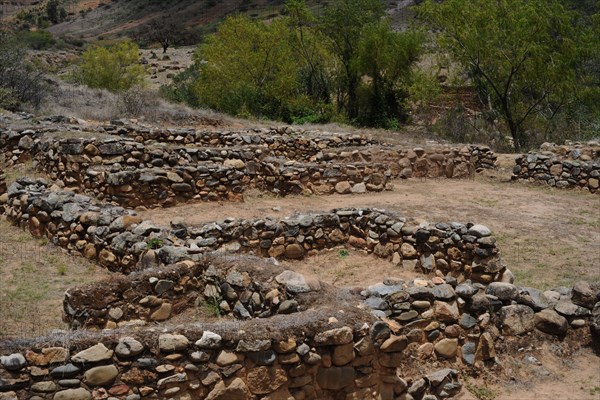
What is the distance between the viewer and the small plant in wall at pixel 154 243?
7.66 m

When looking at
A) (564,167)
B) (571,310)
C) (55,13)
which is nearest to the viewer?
(571,310)

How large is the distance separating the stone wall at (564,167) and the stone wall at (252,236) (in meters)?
8.63

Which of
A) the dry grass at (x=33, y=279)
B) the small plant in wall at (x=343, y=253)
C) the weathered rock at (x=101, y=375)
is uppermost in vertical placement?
the weathered rock at (x=101, y=375)

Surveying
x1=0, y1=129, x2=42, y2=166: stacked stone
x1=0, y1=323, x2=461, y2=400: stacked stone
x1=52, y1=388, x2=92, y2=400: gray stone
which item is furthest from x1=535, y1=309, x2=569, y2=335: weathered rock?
x1=0, y1=129, x2=42, y2=166: stacked stone

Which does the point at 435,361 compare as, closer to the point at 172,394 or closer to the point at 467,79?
the point at 172,394

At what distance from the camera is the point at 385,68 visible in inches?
1005

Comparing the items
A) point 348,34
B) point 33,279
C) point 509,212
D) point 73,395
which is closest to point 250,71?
point 348,34

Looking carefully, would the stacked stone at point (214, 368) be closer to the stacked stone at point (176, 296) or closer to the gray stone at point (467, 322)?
the gray stone at point (467, 322)

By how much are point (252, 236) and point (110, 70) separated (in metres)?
22.8

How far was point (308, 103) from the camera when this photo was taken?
2580cm

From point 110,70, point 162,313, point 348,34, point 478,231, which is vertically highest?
point 348,34

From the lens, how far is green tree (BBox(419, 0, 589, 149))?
21.8 metres

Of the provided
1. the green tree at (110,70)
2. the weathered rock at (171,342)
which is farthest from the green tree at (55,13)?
the weathered rock at (171,342)

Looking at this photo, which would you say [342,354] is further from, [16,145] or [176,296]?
[16,145]
